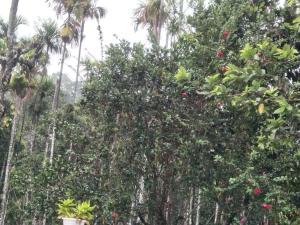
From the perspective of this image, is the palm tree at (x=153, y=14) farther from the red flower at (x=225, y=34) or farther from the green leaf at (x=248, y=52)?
the green leaf at (x=248, y=52)

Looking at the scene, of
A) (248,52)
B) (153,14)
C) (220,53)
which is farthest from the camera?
(153,14)

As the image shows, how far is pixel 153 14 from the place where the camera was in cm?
1703

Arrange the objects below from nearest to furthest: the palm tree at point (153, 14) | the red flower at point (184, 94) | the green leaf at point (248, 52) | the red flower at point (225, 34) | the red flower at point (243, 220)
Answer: the green leaf at point (248, 52), the red flower at point (243, 220), the red flower at point (225, 34), the red flower at point (184, 94), the palm tree at point (153, 14)

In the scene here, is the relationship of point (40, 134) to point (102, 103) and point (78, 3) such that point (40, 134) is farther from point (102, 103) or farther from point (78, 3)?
point (102, 103)

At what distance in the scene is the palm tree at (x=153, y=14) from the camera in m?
16.8

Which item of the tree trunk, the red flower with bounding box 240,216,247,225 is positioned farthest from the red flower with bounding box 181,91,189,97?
the tree trunk

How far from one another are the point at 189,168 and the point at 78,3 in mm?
12522

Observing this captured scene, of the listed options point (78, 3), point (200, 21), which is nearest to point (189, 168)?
point (200, 21)

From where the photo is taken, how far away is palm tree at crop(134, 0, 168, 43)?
1681cm

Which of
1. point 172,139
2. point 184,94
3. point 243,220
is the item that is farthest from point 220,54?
point 243,220

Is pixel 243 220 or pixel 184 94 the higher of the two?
pixel 184 94

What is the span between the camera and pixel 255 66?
139 inches

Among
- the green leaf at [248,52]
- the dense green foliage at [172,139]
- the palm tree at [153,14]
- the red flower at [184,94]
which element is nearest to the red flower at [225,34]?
the dense green foliage at [172,139]

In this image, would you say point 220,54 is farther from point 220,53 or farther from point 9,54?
point 9,54
